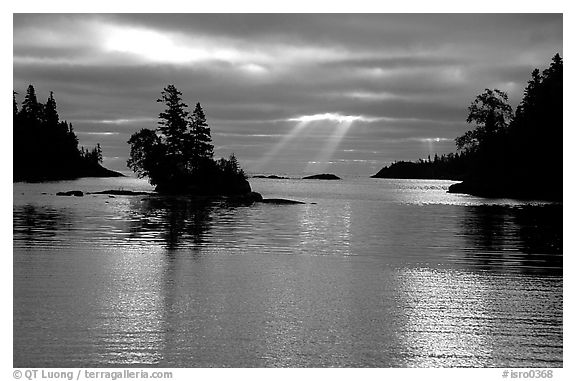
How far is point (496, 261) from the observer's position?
2311cm

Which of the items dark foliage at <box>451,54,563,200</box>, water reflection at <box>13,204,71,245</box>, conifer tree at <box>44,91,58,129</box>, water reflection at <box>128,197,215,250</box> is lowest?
water reflection at <box>128,197,215,250</box>

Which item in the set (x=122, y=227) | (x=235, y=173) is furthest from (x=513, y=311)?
(x=235, y=173)

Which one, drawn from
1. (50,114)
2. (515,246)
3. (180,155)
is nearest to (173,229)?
(515,246)

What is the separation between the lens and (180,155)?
9356 centimetres

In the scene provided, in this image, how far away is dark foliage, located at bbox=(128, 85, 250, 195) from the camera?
93188 millimetres

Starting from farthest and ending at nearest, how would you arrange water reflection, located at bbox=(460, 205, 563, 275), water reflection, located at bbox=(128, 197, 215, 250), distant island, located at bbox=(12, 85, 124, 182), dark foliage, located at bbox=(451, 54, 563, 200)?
1. distant island, located at bbox=(12, 85, 124, 182)
2. dark foliage, located at bbox=(451, 54, 563, 200)
3. water reflection, located at bbox=(128, 197, 215, 250)
4. water reflection, located at bbox=(460, 205, 563, 275)

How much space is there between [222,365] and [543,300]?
867cm

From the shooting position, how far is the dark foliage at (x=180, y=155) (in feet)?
306

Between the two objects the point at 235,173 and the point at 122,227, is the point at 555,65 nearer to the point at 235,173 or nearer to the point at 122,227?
the point at 235,173

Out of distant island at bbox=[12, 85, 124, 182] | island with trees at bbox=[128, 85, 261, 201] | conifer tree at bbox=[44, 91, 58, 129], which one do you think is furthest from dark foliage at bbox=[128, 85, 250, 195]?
conifer tree at bbox=[44, 91, 58, 129]

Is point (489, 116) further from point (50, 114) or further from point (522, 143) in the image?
point (50, 114)

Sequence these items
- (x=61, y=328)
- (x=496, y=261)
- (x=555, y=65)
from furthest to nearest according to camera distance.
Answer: (x=555, y=65) → (x=496, y=261) → (x=61, y=328)

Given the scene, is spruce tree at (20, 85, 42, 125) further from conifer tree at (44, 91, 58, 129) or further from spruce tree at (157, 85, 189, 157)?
spruce tree at (157, 85, 189, 157)

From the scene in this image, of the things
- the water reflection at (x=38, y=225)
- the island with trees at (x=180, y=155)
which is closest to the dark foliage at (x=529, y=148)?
the island with trees at (x=180, y=155)
